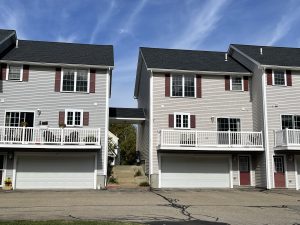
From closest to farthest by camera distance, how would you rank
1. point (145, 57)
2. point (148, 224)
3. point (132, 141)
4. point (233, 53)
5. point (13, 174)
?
point (148, 224) < point (13, 174) < point (145, 57) < point (233, 53) < point (132, 141)

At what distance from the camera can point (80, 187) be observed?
2244cm

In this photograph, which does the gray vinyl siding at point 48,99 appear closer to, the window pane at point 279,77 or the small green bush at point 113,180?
the small green bush at point 113,180

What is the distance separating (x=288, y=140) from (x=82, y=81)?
13.1 metres

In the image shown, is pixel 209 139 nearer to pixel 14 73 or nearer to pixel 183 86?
pixel 183 86

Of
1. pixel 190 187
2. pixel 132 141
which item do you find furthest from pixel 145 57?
pixel 132 141

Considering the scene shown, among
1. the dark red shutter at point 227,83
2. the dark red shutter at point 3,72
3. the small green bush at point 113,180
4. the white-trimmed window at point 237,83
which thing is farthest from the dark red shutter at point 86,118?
the white-trimmed window at point 237,83

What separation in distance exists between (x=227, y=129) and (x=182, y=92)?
387cm

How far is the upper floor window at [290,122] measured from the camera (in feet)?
79.2

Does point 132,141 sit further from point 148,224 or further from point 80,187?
point 148,224

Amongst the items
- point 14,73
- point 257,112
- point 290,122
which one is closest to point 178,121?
point 257,112

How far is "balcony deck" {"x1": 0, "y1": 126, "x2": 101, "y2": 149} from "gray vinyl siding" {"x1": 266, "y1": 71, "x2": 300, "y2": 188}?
10.9m

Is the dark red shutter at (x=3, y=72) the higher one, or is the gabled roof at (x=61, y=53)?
the gabled roof at (x=61, y=53)

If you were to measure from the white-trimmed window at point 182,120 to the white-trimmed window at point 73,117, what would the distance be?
603 cm

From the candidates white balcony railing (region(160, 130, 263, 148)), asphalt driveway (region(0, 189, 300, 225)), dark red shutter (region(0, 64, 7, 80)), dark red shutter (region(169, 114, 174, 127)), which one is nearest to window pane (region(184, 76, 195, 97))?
dark red shutter (region(169, 114, 174, 127))
